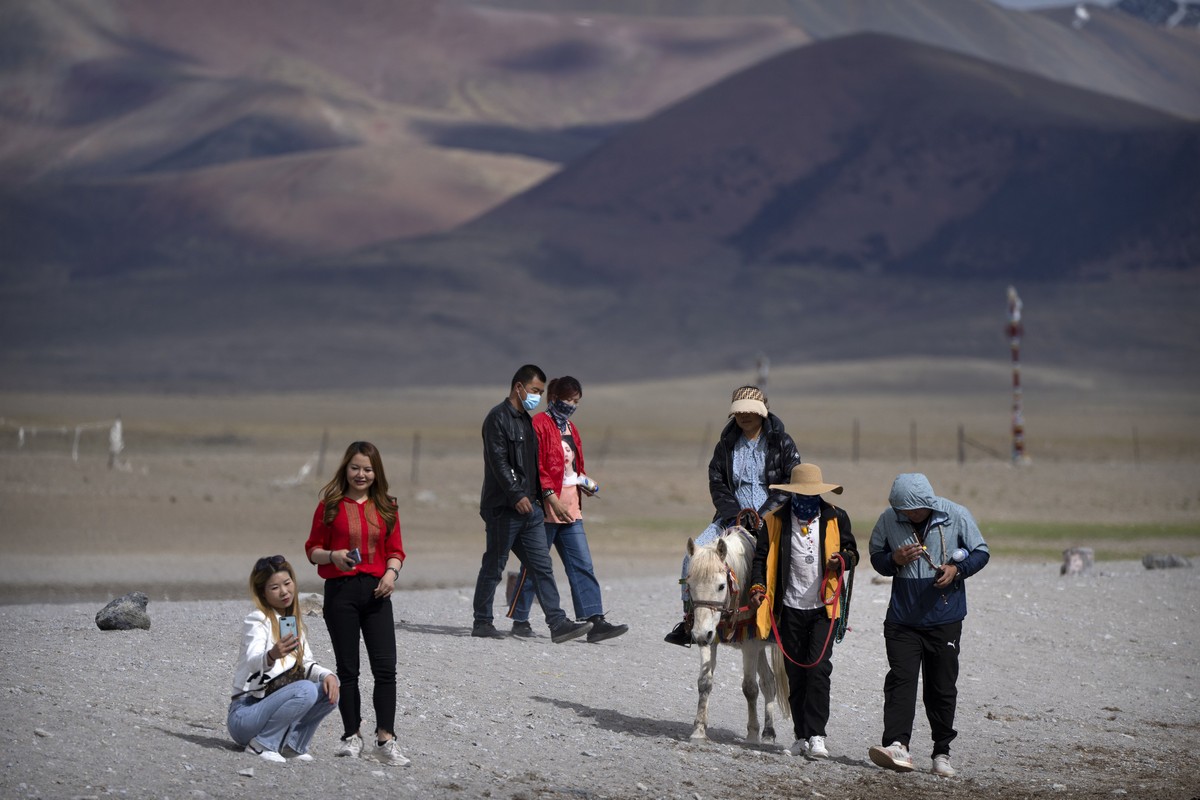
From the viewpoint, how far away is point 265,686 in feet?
24.9

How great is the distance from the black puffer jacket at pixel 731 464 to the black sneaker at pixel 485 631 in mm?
2467

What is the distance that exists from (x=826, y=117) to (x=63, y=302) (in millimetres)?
62529

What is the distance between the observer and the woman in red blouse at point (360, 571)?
7691mm

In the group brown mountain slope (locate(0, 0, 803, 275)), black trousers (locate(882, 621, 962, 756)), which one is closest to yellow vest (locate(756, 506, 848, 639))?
black trousers (locate(882, 621, 962, 756))

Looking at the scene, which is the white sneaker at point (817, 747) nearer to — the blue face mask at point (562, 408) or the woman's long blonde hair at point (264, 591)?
the woman's long blonde hair at point (264, 591)

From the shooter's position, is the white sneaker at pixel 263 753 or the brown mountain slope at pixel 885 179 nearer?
the white sneaker at pixel 263 753

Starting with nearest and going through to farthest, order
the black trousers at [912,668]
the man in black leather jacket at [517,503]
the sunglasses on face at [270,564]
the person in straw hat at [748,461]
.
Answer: the sunglasses on face at [270,564], the black trousers at [912,668], the person in straw hat at [748,461], the man in black leather jacket at [517,503]

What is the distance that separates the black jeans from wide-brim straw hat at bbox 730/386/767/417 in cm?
210

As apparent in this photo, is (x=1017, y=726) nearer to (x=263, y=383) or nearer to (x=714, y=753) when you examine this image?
(x=714, y=753)

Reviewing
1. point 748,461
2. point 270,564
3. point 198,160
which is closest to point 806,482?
point 748,461

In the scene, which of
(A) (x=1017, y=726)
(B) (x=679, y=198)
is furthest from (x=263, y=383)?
(A) (x=1017, y=726)

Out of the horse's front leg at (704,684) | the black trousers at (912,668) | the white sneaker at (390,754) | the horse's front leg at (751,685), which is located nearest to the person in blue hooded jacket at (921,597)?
the black trousers at (912,668)

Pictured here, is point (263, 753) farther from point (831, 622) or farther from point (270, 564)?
point (831, 622)

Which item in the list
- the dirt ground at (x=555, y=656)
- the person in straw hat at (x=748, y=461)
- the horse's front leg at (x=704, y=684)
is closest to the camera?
the dirt ground at (x=555, y=656)
